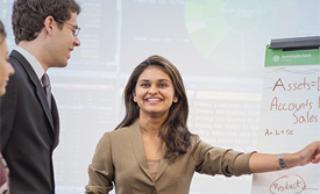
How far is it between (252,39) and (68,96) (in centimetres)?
123

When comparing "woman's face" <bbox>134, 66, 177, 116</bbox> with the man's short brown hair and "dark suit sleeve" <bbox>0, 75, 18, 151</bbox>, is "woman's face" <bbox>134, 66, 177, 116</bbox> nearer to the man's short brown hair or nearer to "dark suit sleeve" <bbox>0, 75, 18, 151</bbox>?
the man's short brown hair

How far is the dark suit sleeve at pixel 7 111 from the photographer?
1623 mm

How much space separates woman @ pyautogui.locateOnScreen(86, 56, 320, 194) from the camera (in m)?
2.09

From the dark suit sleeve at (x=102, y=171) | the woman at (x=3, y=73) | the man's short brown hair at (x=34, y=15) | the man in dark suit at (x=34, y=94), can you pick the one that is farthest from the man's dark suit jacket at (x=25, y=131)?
the dark suit sleeve at (x=102, y=171)

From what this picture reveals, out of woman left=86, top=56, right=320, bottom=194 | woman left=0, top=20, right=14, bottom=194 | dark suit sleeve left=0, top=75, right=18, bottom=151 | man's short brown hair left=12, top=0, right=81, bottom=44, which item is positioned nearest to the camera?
Answer: woman left=0, top=20, right=14, bottom=194

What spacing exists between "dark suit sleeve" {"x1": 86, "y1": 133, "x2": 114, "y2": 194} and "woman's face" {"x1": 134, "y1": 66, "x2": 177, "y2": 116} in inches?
9.4

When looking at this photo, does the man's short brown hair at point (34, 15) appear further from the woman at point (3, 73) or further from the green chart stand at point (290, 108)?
the green chart stand at point (290, 108)

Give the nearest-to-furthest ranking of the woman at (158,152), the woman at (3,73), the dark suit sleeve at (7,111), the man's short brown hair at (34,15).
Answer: the woman at (3,73) < the dark suit sleeve at (7,111) < the man's short brown hair at (34,15) < the woman at (158,152)

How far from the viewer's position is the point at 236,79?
3137 millimetres

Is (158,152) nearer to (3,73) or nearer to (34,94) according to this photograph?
(34,94)

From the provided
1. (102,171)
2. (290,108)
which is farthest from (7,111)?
(290,108)

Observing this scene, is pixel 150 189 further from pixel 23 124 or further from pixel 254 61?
pixel 254 61

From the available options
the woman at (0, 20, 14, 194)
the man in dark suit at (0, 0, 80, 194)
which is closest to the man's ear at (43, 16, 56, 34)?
the man in dark suit at (0, 0, 80, 194)

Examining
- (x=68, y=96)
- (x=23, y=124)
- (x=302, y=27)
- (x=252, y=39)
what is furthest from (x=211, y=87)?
(x=23, y=124)
